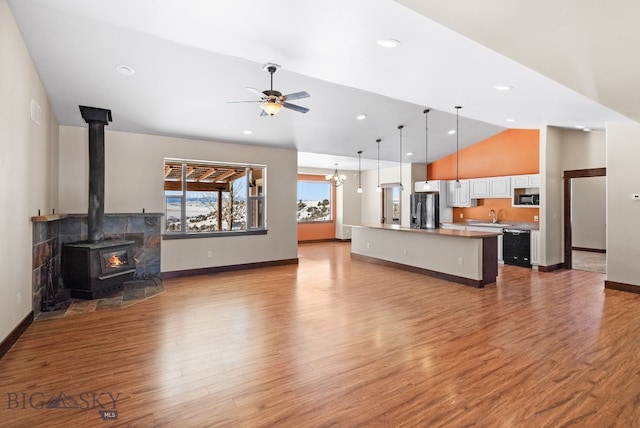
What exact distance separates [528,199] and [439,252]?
2847 mm

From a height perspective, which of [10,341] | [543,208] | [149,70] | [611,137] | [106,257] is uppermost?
[149,70]

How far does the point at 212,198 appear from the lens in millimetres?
7703

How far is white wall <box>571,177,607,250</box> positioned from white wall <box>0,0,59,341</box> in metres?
11.3

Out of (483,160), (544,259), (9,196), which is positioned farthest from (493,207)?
(9,196)

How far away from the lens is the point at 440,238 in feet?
20.5

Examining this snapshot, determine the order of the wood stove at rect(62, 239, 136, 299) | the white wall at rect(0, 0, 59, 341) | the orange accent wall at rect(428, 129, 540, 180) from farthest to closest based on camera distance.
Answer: the orange accent wall at rect(428, 129, 540, 180) → the wood stove at rect(62, 239, 136, 299) → the white wall at rect(0, 0, 59, 341)

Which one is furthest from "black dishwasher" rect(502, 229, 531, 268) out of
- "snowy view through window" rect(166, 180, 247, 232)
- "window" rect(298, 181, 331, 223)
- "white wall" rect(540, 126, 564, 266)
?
"window" rect(298, 181, 331, 223)

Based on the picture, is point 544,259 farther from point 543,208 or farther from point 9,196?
point 9,196

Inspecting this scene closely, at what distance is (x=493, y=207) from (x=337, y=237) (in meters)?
5.48

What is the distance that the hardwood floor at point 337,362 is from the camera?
218 centimetres

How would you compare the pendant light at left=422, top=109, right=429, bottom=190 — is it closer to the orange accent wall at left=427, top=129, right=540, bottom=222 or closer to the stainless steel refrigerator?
the stainless steel refrigerator

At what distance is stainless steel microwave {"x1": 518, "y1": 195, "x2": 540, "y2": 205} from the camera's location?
23.7 ft

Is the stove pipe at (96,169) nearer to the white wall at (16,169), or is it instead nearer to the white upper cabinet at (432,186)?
the white wall at (16,169)

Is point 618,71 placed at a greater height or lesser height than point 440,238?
greater
